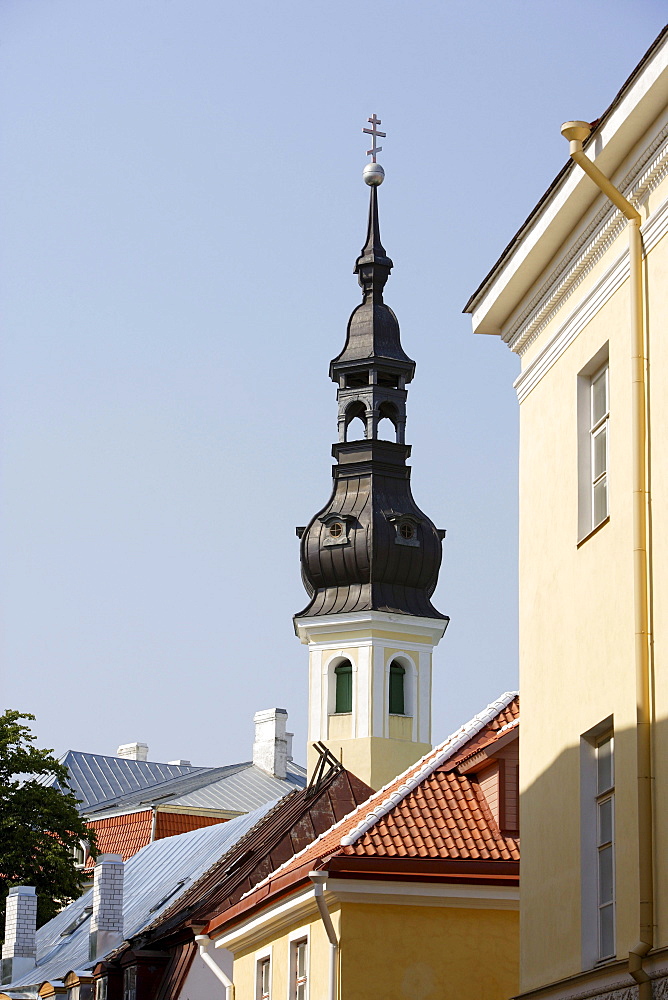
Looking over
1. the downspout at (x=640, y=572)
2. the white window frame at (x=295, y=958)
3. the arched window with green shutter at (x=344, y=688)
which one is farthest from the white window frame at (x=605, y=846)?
the arched window with green shutter at (x=344, y=688)

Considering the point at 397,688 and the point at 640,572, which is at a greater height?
the point at 397,688

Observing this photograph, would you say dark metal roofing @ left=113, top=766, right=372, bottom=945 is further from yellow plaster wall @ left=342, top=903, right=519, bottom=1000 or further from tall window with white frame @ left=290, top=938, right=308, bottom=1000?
yellow plaster wall @ left=342, top=903, right=519, bottom=1000

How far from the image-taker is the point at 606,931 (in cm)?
1154

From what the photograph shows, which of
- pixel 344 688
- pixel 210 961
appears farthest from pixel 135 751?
pixel 210 961

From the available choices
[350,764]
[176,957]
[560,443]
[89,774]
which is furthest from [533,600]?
[89,774]

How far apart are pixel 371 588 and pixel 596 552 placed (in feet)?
114

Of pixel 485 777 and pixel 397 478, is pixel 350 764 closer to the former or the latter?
pixel 397 478

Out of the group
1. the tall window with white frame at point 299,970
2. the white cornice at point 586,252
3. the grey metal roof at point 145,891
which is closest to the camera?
the white cornice at point 586,252

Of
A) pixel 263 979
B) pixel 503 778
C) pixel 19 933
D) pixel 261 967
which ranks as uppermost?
pixel 503 778

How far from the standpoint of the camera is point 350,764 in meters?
45.7

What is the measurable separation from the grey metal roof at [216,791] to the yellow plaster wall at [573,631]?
50.8 meters

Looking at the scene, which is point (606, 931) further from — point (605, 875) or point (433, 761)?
point (433, 761)

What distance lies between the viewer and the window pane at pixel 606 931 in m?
11.4

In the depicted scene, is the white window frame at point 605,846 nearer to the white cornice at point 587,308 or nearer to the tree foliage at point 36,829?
the white cornice at point 587,308
